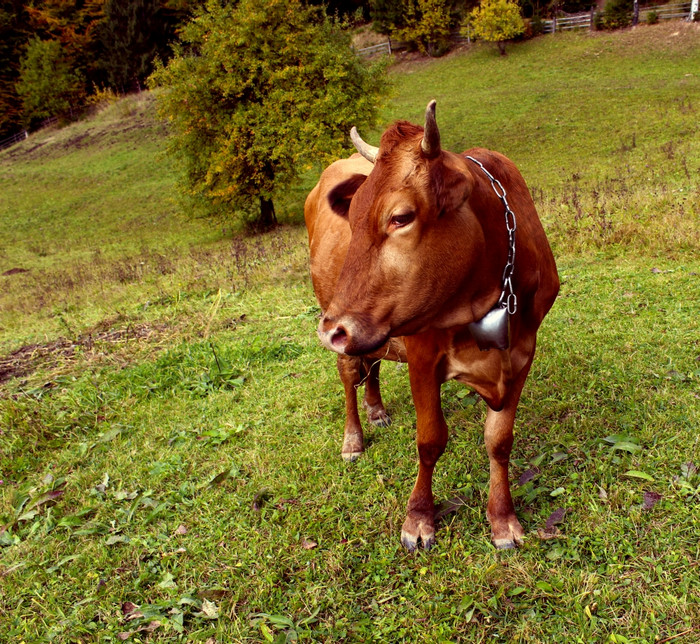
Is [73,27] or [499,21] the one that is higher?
[73,27]

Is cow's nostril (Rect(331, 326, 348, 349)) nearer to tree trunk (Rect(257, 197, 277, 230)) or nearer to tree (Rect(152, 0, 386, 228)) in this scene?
tree (Rect(152, 0, 386, 228))

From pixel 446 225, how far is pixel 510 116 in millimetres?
26680

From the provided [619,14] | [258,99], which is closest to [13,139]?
[258,99]

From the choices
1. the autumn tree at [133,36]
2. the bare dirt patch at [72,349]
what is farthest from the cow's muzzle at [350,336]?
the autumn tree at [133,36]

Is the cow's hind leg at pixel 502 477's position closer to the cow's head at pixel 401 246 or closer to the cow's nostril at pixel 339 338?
the cow's head at pixel 401 246

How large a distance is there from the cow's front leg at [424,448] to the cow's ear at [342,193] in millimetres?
972

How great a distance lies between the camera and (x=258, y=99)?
19125mm

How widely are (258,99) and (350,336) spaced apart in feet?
61.5

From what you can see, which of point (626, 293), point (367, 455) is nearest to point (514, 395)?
point (367, 455)

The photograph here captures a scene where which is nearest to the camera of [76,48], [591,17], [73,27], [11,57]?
[591,17]

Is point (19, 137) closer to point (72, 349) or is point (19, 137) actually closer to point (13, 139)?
point (13, 139)

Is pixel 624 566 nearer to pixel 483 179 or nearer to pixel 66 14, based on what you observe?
pixel 483 179

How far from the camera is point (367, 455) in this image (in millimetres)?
4312

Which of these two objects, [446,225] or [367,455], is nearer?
[446,225]
